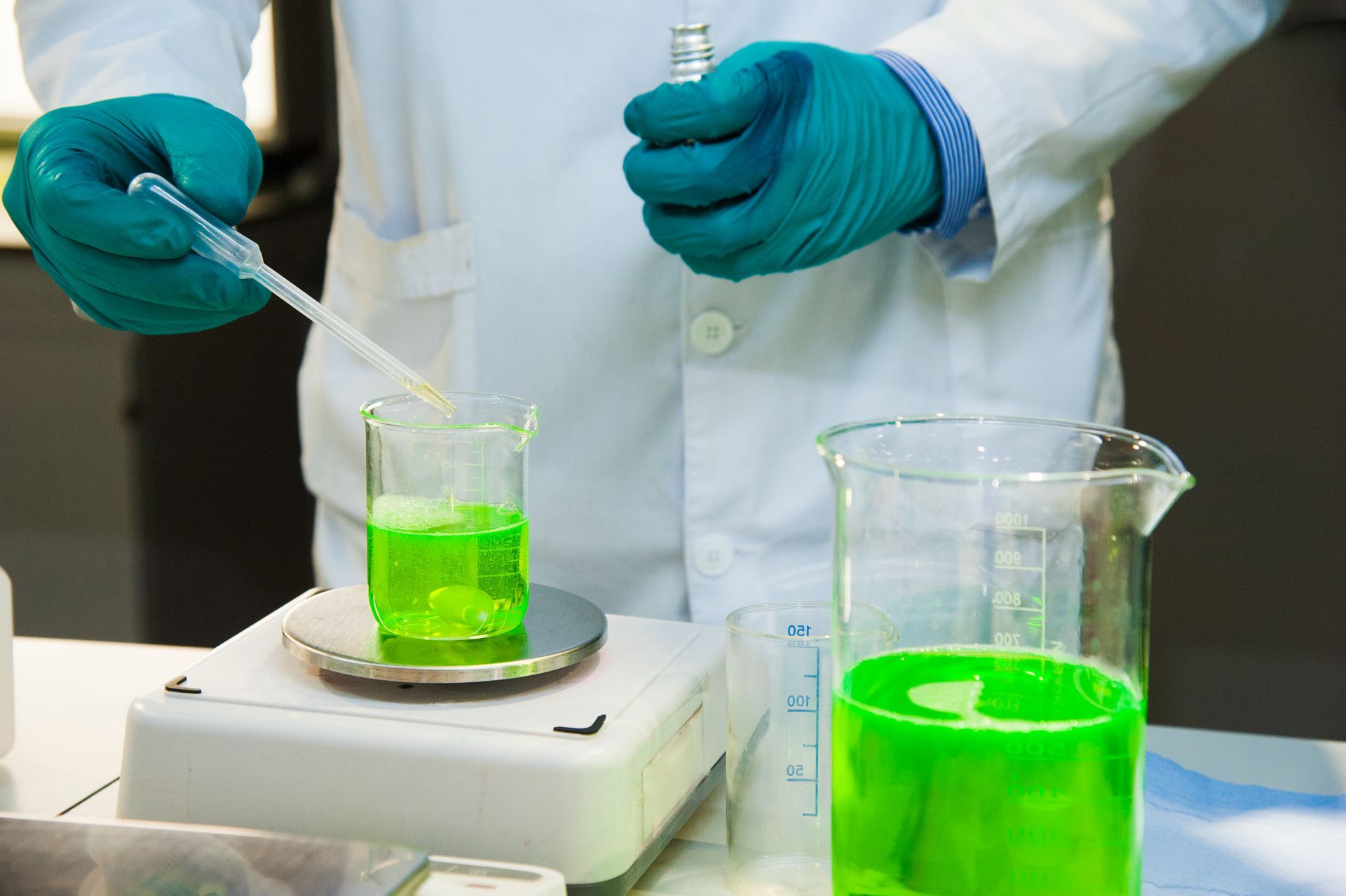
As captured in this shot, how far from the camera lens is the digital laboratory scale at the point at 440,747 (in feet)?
2.86

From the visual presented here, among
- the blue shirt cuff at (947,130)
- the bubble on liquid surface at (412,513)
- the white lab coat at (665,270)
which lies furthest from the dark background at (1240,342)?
the bubble on liquid surface at (412,513)

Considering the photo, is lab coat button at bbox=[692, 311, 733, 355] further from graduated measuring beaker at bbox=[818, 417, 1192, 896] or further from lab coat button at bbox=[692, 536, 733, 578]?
graduated measuring beaker at bbox=[818, 417, 1192, 896]

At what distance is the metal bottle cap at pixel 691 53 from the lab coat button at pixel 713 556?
50 cm

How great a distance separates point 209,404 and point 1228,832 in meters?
2.85

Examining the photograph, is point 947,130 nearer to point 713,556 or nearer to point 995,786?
point 713,556

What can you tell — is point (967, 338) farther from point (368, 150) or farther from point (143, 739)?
point (143, 739)

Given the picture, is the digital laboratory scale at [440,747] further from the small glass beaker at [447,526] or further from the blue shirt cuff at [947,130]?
the blue shirt cuff at [947,130]

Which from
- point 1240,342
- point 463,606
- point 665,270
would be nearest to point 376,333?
point 665,270

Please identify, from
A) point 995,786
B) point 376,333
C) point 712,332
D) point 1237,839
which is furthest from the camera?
point 376,333

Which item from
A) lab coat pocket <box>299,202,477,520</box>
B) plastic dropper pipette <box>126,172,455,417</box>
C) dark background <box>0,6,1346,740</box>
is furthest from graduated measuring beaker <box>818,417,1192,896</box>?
dark background <box>0,6,1346,740</box>

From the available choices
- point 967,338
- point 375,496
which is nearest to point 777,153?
point 967,338

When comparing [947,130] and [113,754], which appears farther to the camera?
[947,130]

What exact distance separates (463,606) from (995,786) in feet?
1.39

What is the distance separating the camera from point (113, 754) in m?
1.15
